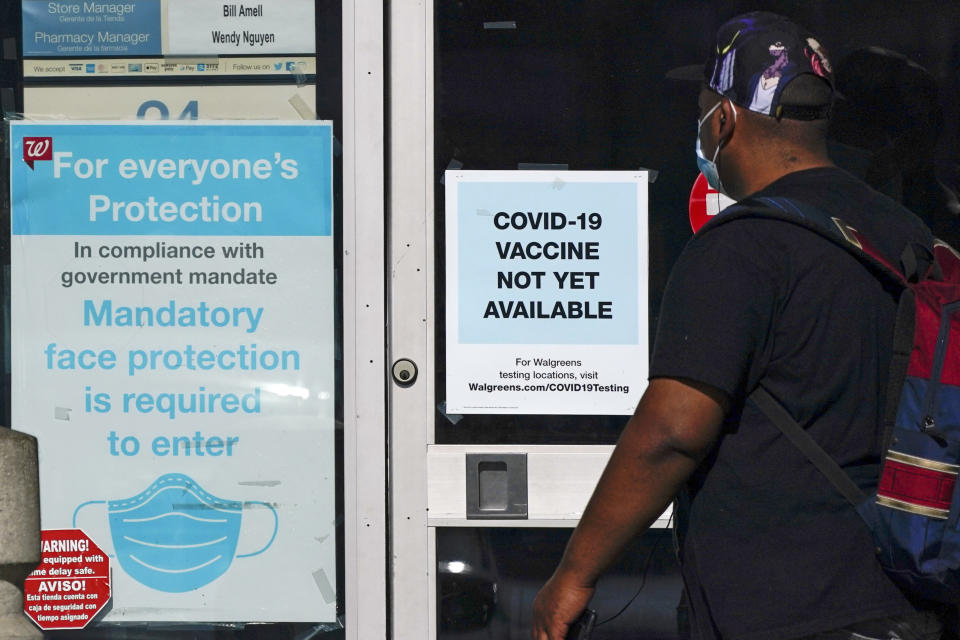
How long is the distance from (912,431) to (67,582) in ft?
7.56

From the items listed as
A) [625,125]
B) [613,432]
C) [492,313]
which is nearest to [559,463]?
[613,432]

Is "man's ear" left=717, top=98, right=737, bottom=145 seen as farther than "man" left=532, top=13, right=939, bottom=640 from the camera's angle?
Yes

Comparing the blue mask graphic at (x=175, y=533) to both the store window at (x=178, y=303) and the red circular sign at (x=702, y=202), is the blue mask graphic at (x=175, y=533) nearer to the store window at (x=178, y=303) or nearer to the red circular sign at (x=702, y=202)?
the store window at (x=178, y=303)

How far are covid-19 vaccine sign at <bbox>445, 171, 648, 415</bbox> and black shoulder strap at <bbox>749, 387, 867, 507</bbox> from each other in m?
1.14

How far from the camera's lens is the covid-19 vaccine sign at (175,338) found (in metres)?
3.14

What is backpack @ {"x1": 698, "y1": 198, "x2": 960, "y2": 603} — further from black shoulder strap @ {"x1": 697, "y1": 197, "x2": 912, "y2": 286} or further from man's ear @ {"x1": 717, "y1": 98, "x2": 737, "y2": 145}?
man's ear @ {"x1": 717, "y1": 98, "x2": 737, "y2": 145}

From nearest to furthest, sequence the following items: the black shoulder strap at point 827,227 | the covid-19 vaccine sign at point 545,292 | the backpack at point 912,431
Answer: the backpack at point 912,431, the black shoulder strap at point 827,227, the covid-19 vaccine sign at point 545,292

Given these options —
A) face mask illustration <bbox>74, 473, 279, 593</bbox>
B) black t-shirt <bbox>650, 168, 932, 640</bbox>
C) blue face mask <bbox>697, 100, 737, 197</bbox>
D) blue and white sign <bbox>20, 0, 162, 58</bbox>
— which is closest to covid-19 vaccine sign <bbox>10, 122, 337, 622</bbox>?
face mask illustration <bbox>74, 473, 279, 593</bbox>

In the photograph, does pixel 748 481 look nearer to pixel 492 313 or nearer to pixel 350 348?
pixel 492 313

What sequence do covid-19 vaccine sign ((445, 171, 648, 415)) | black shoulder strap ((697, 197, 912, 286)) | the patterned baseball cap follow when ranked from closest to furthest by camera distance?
black shoulder strap ((697, 197, 912, 286)) → the patterned baseball cap → covid-19 vaccine sign ((445, 171, 648, 415))

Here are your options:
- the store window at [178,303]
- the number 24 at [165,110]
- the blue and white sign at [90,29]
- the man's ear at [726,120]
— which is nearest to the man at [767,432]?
the man's ear at [726,120]

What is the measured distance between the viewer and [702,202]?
10.3 ft

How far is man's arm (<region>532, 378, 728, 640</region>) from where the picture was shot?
194 cm

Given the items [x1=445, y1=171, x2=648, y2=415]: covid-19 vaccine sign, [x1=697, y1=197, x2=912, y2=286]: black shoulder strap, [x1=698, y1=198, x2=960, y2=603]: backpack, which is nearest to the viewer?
[x1=698, y1=198, x2=960, y2=603]: backpack
